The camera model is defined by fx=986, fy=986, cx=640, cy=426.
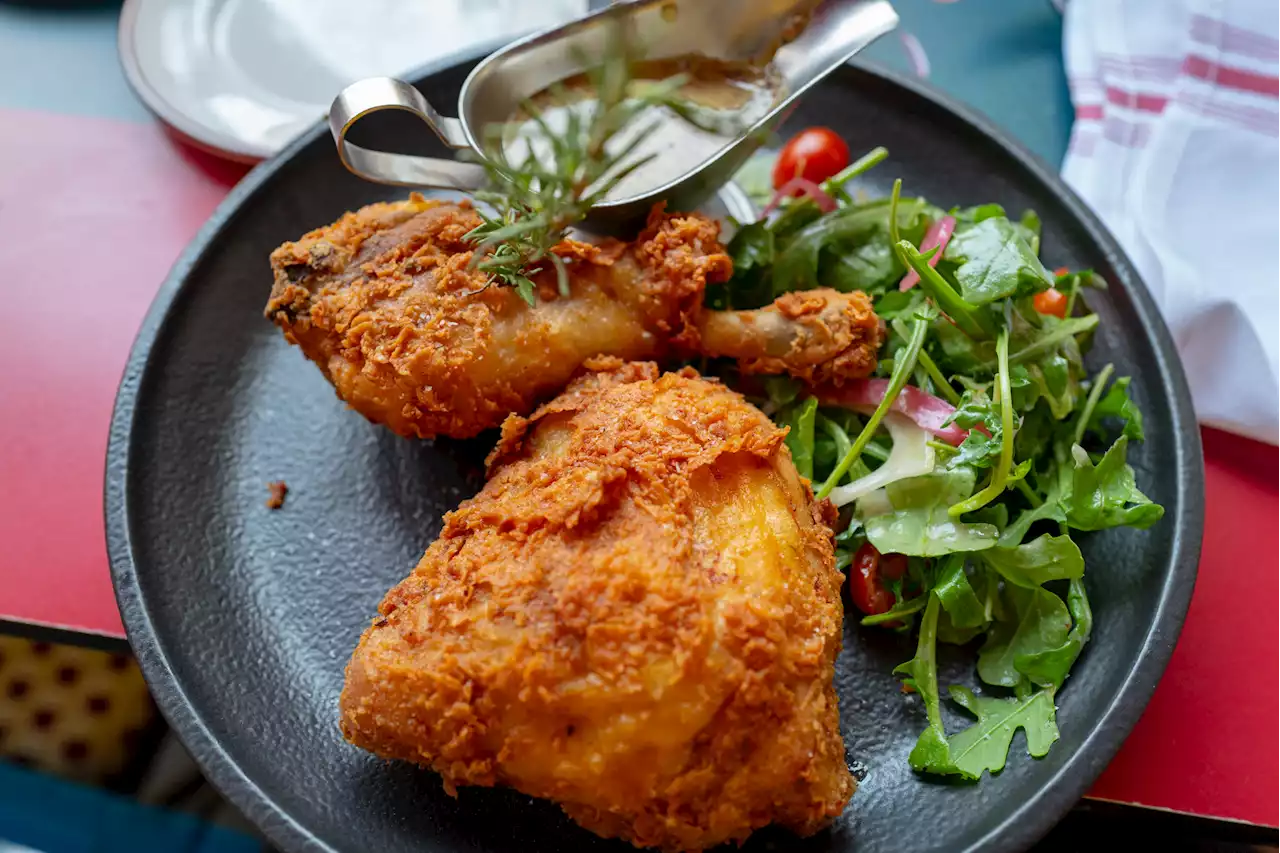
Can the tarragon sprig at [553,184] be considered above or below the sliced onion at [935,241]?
above

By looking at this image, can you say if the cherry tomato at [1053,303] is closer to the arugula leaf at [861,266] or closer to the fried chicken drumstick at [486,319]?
the arugula leaf at [861,266]

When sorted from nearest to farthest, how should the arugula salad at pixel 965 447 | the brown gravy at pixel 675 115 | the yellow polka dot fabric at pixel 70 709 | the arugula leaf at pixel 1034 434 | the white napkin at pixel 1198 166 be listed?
the arugula salad at pixel 965 447 < the arugula leaf at pixel 1034 434 < the brown gravy at pixel 675 115 < the white napkin at pixel 1198 166 < the yellow polka dot fabric at pixel 70 709

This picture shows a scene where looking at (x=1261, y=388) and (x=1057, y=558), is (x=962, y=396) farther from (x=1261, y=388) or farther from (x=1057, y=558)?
(x=1261, y=388)

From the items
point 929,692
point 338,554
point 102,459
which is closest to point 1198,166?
point 929,692

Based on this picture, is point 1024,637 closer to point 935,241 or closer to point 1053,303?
point 1053,303

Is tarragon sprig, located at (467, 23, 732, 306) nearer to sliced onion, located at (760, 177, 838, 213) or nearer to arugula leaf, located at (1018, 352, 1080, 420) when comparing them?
sliced onion, located at (760, 177, 838, 213)

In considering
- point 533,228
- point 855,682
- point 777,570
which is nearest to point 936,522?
point 855,682

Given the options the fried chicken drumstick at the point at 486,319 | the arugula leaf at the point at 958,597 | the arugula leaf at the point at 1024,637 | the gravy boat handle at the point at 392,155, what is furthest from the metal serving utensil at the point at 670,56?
the arugula leaf at the point at 1024,637
